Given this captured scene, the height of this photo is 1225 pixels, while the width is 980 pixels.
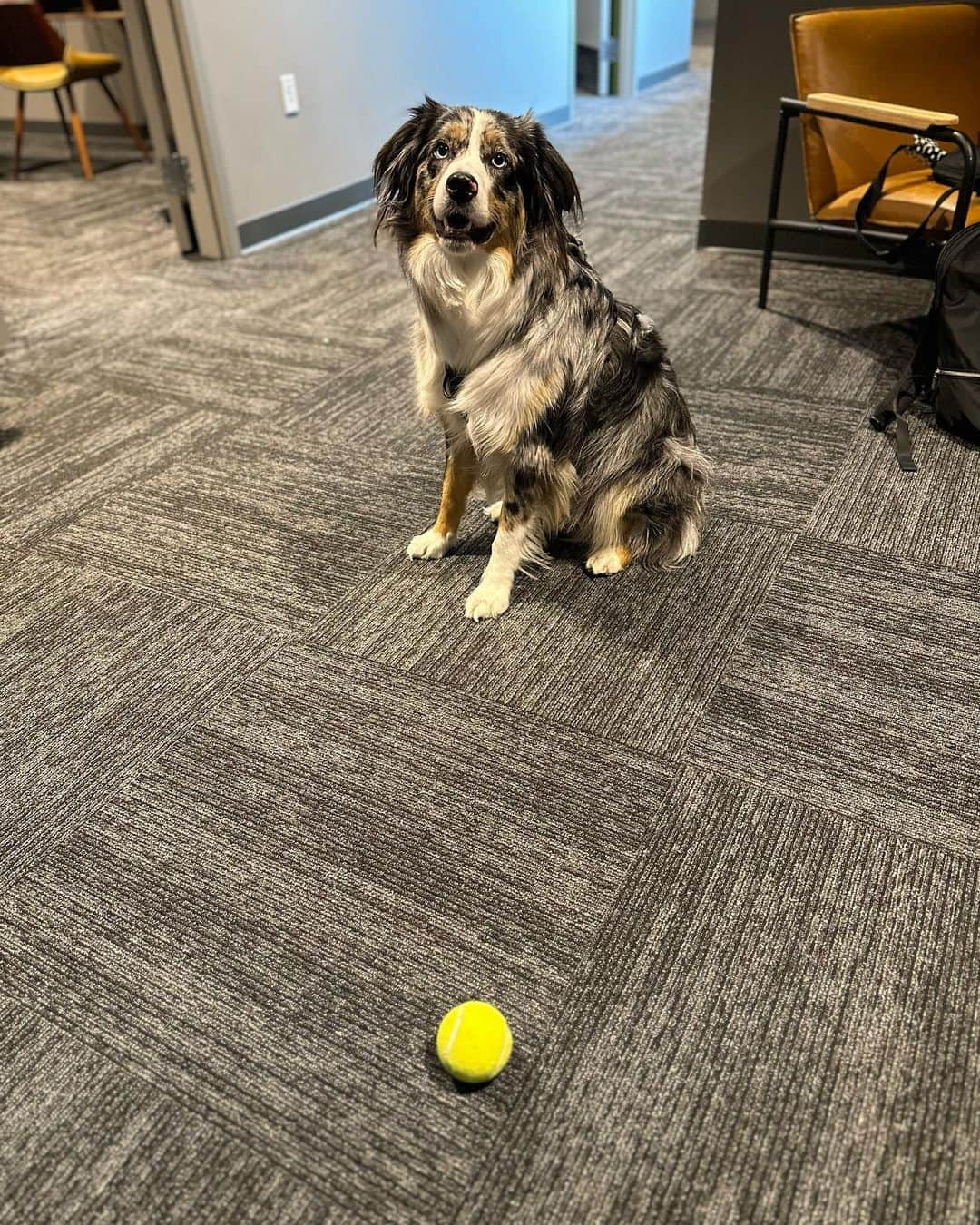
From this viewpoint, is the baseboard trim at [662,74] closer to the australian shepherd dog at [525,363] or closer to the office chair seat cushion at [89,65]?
the office chair seat cushion at [89,65]

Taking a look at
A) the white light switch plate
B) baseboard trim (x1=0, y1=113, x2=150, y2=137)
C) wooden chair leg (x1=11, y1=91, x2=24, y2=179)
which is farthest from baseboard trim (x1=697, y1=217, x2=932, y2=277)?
baseboard trim (x1=0, y1=113, x2=150, y2=137)

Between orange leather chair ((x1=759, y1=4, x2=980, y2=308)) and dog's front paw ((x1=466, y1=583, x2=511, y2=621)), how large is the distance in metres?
1.75

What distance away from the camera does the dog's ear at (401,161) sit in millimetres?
1616

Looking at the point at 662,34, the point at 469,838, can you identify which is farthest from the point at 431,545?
the point at 662,34

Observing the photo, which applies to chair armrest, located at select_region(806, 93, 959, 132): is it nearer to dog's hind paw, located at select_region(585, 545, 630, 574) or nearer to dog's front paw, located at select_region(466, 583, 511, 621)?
dog's hind paw, located at select_region(585, 545, 630, 574)

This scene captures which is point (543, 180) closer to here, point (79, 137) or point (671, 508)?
point (671, 508)

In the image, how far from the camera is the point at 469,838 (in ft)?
4.77

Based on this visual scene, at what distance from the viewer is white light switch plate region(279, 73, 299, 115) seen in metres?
3.97

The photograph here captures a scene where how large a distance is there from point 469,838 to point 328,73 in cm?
390

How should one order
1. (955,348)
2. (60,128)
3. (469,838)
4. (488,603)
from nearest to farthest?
(469,838) < (488,603) < (955,348) < (60,128)

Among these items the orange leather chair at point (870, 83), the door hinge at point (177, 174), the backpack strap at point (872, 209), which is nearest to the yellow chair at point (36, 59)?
the door hinge at point (177, 174)

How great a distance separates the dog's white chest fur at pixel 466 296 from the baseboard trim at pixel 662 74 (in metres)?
6.17

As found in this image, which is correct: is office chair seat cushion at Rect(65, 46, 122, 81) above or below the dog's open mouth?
below

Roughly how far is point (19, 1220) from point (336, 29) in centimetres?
447
